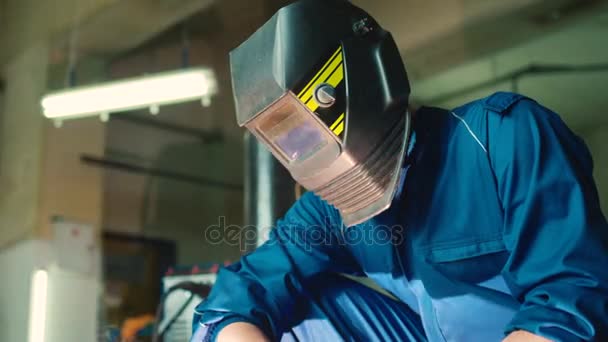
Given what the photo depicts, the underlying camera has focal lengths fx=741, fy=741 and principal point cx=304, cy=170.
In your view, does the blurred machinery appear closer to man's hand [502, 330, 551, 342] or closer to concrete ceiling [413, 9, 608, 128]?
concrete ceiling [413, 9, 608, 128]

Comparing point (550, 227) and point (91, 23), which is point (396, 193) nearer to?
point (550, 227)

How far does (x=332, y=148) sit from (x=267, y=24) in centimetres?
24

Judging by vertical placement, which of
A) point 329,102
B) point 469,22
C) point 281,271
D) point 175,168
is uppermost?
point 469,22

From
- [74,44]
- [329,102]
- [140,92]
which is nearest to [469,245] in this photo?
[329,102]

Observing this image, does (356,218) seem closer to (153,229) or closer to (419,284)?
(419,284)

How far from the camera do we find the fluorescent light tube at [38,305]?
3143mm

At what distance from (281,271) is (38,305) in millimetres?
2263

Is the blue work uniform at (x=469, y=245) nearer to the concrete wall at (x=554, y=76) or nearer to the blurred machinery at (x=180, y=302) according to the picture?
the blurred machinery at (x=180, y=302)

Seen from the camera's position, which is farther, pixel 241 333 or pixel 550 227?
pixel 241 333

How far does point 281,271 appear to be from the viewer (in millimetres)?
1262

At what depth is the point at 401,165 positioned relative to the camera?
1104mm

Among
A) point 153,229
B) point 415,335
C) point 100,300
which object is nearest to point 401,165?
point 415,335

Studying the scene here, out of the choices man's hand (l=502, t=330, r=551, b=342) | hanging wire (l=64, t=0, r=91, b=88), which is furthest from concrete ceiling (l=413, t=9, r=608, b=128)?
man's hand (l=502, t=330, r=551, b=342)

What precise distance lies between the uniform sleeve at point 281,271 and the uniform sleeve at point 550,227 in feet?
1.29
